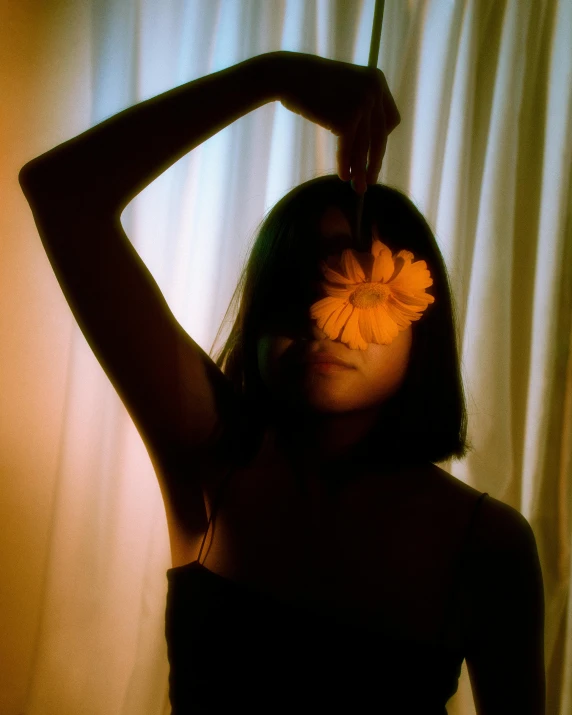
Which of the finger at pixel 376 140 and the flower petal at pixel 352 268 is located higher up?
the finger at pixel 376 140

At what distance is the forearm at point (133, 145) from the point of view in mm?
531

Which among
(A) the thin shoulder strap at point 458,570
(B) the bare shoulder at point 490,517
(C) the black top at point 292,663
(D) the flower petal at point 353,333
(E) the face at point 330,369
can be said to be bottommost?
(C) the black top at point 292,663

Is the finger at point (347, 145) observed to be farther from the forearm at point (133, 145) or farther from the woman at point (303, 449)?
the forearm at point (133, 145)

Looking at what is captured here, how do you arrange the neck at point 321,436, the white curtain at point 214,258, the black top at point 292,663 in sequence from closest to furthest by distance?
1. the black top at point 292,663
2. the neck at point 321,436
3. the white curtain at point 214,258

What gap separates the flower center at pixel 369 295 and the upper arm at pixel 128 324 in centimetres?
23

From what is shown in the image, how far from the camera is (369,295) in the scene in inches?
20.5

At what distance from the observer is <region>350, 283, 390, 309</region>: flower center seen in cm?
52

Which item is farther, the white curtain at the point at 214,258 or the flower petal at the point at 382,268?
the white curtain at the point at 214,258

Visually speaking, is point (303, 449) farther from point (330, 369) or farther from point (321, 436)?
point (330, 369)

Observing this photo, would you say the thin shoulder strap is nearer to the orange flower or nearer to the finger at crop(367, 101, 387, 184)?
the orange flower

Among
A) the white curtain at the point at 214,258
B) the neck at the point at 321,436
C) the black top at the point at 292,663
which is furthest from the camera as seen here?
the white curtain at the point at 214,258

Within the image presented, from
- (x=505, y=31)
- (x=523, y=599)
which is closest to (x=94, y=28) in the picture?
(x=505, y=31)

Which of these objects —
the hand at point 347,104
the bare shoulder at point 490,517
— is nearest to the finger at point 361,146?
the hand at point 347,104

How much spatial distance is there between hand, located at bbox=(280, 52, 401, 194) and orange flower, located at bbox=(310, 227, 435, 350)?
0.09m
